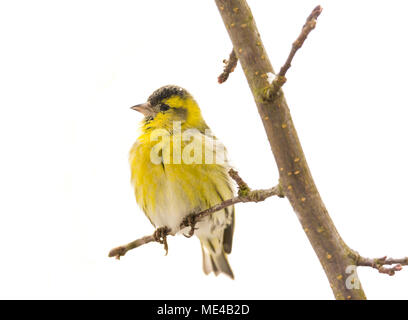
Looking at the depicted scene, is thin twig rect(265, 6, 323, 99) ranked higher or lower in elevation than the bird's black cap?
lower

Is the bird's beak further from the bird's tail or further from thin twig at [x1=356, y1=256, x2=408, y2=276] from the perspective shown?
thin twig at [x1=356, y1=256, x2=408, y2=276]

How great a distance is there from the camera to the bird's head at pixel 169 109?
6.38 ft

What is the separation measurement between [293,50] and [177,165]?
799mm

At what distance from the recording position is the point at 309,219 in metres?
1.21

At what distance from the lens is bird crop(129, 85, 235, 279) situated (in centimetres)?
175

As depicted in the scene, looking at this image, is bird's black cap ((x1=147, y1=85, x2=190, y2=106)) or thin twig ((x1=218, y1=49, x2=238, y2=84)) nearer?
thin twig ((x1=218, y1=49, x2=238, y2=84))

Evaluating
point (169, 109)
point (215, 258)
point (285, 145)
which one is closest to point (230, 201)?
point (285, 145)

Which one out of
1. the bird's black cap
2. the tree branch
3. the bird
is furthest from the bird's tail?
the tree branch

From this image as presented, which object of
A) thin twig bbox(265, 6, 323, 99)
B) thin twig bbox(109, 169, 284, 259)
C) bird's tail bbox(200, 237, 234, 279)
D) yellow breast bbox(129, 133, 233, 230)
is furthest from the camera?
bird's tail bbox(200, 237, 234, 279)

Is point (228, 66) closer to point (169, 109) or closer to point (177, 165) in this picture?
point (177, 165)

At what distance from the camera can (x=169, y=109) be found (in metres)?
1.97

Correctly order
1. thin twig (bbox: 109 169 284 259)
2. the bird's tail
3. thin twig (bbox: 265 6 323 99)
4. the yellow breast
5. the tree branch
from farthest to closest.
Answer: the bird's tail < the yellow breast < thin twig (bbox: 109 169 284 259) < the tree branch < thin twig (bbox: 265 6 323 99)

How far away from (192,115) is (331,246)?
979 mm
